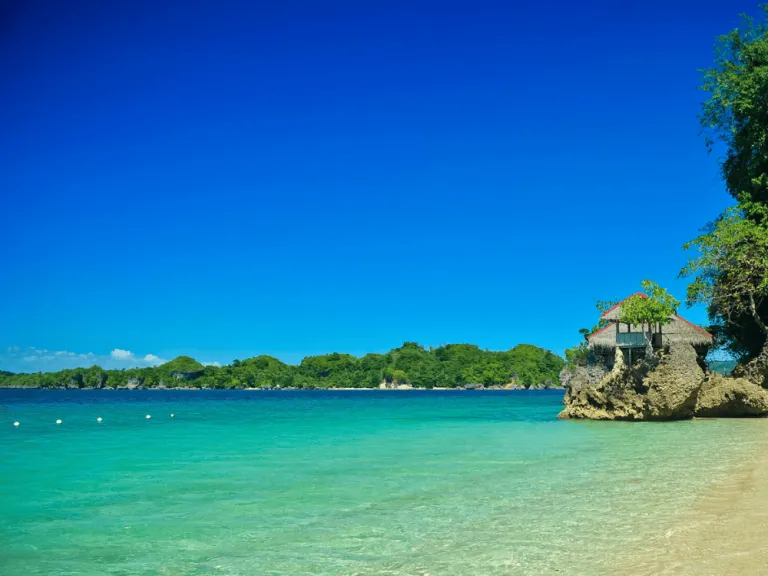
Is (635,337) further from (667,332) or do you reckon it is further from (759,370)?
(759,370)

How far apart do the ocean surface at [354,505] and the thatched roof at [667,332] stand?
12.0 meters

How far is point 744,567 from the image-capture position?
4.45 meters

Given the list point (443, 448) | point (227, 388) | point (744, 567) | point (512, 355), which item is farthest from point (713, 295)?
point (227, 388)

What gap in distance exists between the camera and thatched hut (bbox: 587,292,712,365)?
26094 millimetres

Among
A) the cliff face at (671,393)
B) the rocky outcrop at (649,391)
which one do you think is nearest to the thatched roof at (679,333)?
the rocky outcrop at (649,391)

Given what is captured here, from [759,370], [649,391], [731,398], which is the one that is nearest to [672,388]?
[649,391]

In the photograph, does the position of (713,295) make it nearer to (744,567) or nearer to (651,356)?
(651,356)

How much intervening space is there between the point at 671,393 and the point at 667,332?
771 cm

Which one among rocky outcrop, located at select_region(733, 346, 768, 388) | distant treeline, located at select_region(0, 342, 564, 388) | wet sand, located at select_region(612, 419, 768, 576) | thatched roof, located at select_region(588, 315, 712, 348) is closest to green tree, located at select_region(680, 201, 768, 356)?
rocky outcrop, located at select_region(733, 346, 768, 388)

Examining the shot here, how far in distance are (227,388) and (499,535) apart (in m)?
161

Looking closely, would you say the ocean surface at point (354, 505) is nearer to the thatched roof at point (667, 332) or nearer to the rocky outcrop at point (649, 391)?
the rocky outcrop at point (649, 391)

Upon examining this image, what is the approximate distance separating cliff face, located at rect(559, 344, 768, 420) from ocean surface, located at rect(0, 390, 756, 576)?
15.3 ft

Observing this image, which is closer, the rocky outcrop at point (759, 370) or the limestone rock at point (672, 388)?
the limestone rock at point (672, 388)

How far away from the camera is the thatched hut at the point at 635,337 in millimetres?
26094
